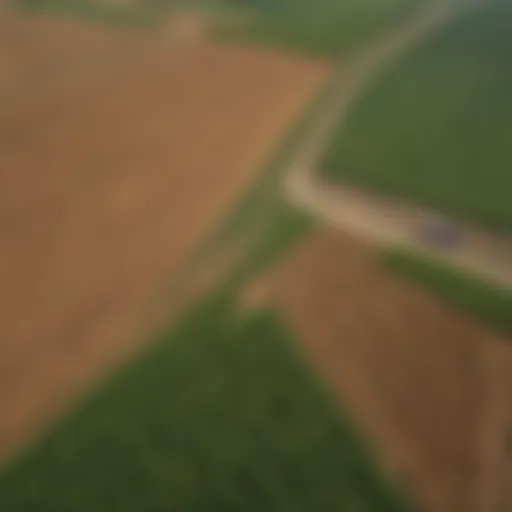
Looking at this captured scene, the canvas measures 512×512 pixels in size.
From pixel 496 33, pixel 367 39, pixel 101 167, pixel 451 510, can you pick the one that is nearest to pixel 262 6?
pixel 367 39

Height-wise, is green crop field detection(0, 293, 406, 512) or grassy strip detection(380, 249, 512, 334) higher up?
grassy strip detection(380, 249, 512, 334)

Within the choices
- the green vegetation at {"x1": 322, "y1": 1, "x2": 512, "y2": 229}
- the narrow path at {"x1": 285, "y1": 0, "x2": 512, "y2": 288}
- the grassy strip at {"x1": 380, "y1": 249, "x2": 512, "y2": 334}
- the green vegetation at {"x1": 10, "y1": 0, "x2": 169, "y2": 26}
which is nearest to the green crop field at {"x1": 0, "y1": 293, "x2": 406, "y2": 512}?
the grassy strip at {"x1": 380, "y1": 249, "x2": 512, "y2": 334}

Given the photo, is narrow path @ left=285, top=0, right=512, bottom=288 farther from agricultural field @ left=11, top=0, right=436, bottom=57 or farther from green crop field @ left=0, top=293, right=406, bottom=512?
green crop field @ left=0, top=293, right=406, bottom=512

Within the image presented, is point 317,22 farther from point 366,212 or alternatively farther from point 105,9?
point 366,212

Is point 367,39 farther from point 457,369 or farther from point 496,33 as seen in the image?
point 457,369

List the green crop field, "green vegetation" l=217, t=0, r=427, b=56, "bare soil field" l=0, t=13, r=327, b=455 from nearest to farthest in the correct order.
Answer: the green crop field
"bare soil field" l=0, t=13, r=327, b=455
"green vegetation" l=217, t=0, r=427, b=56

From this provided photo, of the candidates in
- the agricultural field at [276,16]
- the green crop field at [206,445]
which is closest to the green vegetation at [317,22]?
the agricultural field at [276,16]

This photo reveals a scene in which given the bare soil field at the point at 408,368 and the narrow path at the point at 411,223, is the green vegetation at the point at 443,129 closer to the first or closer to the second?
the narrow path at the point at 411,223
